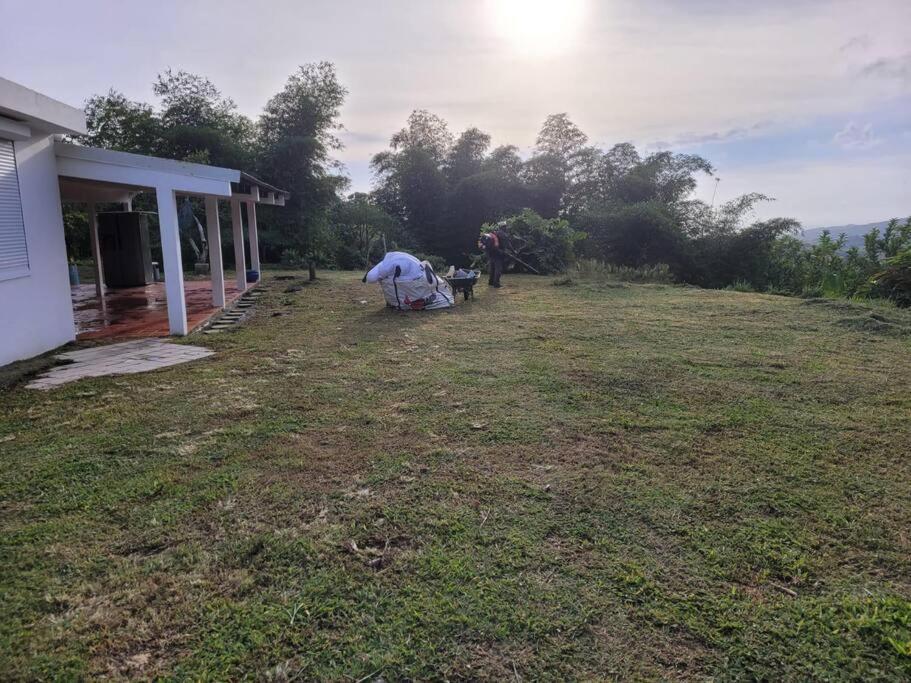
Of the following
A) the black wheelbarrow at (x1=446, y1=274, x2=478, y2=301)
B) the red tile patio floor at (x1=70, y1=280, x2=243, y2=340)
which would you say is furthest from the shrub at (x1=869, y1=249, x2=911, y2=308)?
the red tile patio floor at (x1=70, y1=280, x2=243, y2=340)

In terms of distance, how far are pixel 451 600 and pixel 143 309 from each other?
29.1ft

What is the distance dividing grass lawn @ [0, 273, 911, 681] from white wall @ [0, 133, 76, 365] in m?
1.20

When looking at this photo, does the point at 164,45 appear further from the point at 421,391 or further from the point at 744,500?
the point at 744,500

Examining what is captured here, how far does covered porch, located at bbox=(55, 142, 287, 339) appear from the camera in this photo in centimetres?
650

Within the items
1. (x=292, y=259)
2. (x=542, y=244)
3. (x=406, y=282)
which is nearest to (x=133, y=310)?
(x=406, y=282)

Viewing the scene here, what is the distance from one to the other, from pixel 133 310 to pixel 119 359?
149 inches

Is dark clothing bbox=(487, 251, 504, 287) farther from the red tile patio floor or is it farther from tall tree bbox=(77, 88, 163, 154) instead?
tall tree bbox=(77, 88, 163, 154)

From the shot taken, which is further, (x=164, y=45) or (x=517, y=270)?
(x=517, y=270)

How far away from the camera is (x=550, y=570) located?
2.34 meters

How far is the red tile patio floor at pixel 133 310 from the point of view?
738 centimetres

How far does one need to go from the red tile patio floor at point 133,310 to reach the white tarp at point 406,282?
2664mm

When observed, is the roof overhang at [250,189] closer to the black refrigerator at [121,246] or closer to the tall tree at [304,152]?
the black refrigerator at [121,246]

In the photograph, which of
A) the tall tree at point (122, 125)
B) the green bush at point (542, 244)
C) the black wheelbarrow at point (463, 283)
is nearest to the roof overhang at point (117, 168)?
the black wheelbarrow at point (463, 283)

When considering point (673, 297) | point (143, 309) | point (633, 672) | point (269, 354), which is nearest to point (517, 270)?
point (673, 297)
